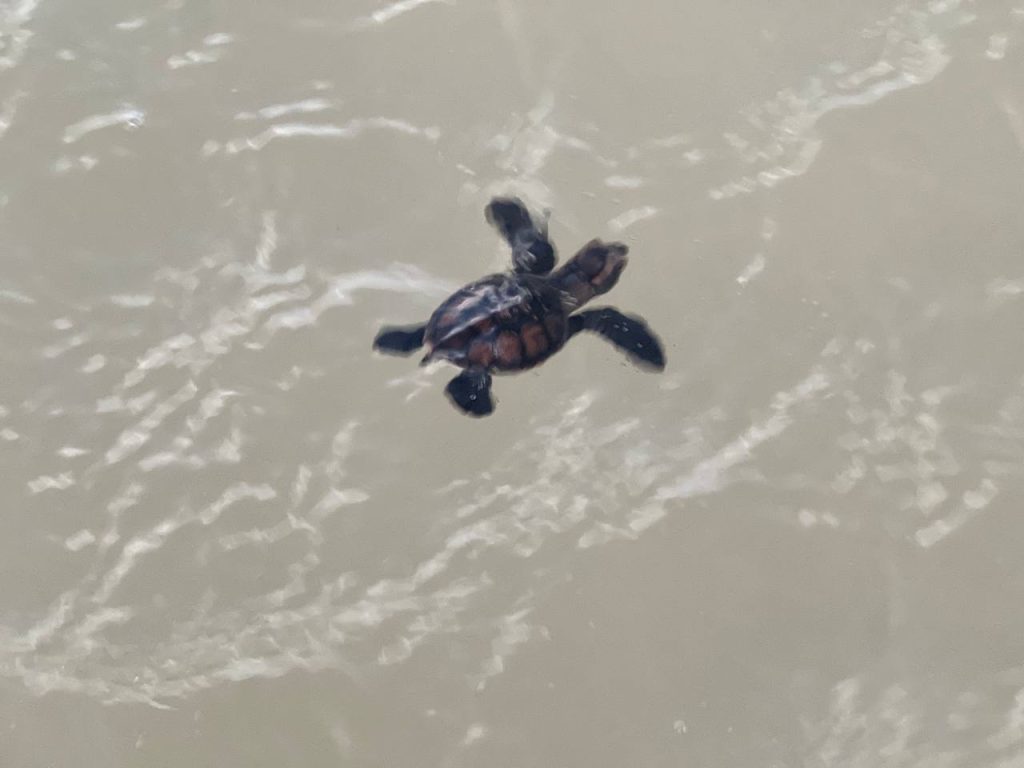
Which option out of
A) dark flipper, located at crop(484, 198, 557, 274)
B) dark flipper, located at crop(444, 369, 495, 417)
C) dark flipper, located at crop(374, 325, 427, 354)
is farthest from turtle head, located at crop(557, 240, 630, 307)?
dark flipper, located at crop(374, 325, 427, 354)

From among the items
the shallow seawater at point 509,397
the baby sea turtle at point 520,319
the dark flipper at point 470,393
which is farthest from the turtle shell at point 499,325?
the shallow seawater at point 509,397

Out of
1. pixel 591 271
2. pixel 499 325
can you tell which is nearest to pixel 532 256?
pixel 591 271

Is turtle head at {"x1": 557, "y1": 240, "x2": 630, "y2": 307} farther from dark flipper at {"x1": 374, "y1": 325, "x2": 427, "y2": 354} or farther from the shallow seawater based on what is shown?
dark flipper at {"x1": 374, "y1": 325, "x2": 427, "y2": 354}

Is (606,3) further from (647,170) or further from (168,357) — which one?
(168,357)

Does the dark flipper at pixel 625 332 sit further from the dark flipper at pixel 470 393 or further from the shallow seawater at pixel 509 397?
the dark flipper at pixel 470 393

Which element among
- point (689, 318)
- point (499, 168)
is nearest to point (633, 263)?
point (689, 318)

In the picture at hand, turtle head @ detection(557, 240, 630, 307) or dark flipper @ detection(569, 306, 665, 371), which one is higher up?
turtle head @ detection(557, 240, 630, 307)

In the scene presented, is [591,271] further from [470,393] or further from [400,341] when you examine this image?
[400,341]
